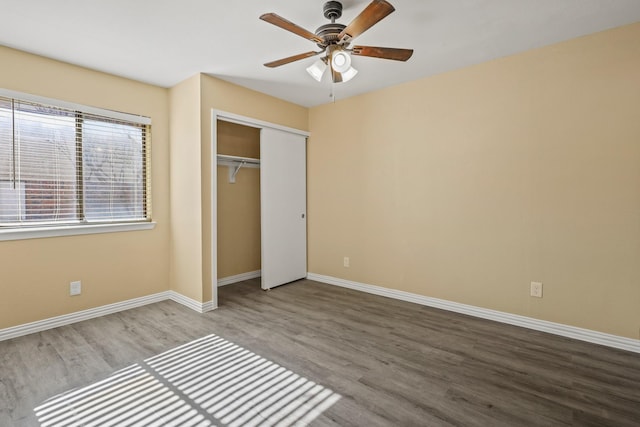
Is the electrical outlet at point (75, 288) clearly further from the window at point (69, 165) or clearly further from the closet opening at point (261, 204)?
the closet opening at point (261, 204)

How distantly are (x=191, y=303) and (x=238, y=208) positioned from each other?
149cm

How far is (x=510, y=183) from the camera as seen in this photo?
114 inches

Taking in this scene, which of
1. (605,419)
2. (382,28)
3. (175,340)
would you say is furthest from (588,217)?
(175,340)

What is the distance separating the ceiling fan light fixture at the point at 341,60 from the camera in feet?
7.00

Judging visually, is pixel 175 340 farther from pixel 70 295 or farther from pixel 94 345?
pixel 70 295

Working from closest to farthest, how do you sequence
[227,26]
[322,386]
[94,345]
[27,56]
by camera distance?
[322,386]
[227,26]
[94,345]
[27,56]

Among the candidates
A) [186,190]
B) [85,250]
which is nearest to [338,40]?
[186,190]

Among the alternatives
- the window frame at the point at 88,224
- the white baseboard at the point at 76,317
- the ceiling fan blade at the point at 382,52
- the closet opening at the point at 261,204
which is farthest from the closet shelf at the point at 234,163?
the ceiling fan blade at the point at 382,52

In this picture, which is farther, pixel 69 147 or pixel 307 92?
pixel 307 92

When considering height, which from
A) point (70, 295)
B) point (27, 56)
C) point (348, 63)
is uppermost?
point (27, 56)

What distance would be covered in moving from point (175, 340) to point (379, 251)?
2.38m

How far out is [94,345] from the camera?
251cm

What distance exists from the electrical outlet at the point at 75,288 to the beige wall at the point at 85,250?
3cm

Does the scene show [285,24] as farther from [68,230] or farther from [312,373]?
[68,230]
